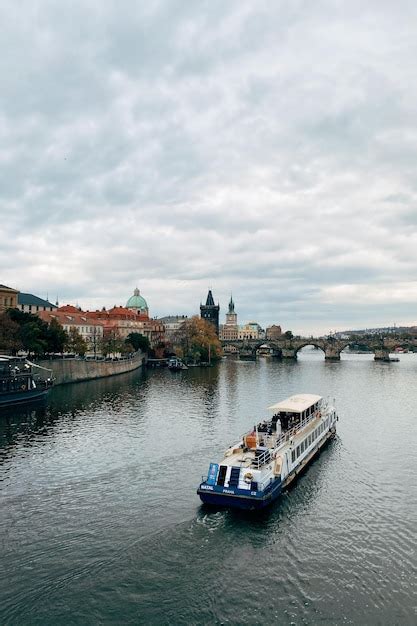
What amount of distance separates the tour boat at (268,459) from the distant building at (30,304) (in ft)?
487

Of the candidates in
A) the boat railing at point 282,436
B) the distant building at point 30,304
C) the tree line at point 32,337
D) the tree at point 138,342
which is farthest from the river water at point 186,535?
the distant building at point 30,304

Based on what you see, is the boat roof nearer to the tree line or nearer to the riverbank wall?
the riverbank wall

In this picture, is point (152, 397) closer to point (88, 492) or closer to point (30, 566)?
point (88, 492)

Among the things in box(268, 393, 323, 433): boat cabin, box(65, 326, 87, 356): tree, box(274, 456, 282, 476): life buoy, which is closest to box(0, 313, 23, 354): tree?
box(65, 326, 87, 356): tree

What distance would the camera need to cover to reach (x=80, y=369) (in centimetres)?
11356

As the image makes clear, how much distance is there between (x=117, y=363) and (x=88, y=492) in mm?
95983

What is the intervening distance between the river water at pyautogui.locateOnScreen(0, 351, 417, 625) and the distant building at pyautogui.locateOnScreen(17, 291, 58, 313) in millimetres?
129300

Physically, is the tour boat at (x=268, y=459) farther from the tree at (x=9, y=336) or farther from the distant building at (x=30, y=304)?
the distant building at (x=30, y=304)

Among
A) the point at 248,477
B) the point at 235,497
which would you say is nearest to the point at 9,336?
the point at 248,477

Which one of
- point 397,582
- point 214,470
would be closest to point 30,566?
point 214,470

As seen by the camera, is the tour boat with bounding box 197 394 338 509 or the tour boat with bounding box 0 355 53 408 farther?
the tour boat with bounding box 0 355 53 408

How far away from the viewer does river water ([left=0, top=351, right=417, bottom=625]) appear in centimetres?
2294

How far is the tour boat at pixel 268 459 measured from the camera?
111ft

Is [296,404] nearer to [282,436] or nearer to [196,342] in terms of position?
[282,436]
